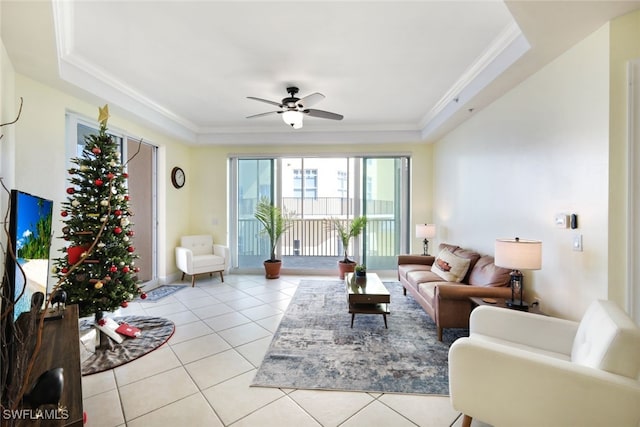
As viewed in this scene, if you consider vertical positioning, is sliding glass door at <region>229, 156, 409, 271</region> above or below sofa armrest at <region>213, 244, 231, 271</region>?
above

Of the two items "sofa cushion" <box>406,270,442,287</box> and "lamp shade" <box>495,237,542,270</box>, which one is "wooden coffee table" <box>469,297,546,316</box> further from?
"sofa cushion" <box>406,270,442,287</box>

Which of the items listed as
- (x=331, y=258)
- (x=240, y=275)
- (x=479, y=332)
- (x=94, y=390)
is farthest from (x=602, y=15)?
(x=331, y=258)

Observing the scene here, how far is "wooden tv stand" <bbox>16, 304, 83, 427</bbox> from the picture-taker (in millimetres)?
1036

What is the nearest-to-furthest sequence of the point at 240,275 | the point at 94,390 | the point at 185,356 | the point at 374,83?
1. the point at 94,390
2. the point at 185,356
3. the point at 374,83
4. the point at 240,275

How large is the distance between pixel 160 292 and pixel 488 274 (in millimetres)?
4526

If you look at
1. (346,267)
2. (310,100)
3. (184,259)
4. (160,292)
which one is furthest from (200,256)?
(310,100)

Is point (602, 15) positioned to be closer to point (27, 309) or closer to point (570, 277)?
point (570, 277)

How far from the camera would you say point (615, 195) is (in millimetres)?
1914

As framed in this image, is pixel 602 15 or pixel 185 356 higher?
pixel 602 15

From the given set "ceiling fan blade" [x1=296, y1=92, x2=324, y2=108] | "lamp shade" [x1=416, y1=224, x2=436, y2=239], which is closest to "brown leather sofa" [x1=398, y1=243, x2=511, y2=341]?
"lamp shade" [x1=416, y1=224, x2=436, y2=239]

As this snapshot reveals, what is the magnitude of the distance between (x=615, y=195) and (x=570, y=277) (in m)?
0.71

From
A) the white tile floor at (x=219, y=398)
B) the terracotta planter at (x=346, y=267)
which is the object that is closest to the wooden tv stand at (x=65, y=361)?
the white tile floor at (x=219, y=398)

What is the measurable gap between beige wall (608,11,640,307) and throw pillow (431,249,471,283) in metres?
1.41

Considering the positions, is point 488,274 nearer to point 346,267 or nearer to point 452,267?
point 452,267
